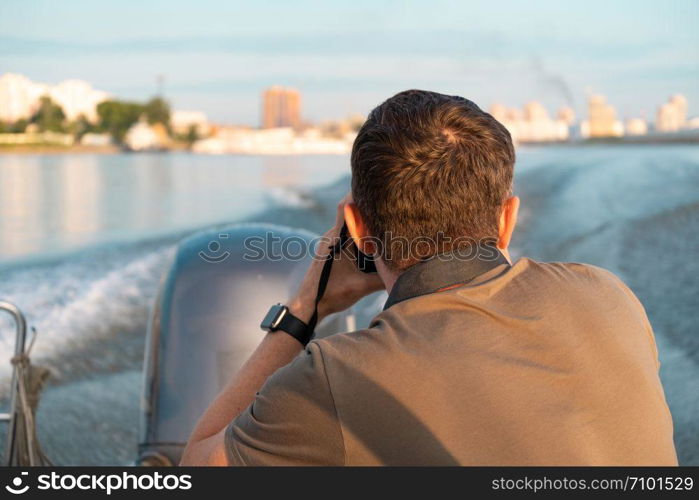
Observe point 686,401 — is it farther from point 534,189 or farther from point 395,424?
point 534,189

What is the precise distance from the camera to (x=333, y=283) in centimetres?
122

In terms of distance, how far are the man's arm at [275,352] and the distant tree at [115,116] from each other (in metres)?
44.9

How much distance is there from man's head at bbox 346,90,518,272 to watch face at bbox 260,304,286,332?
25 cm

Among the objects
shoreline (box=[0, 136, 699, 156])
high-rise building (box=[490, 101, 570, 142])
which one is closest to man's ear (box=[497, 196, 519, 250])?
shoreline (box=[0, 136, 699, 156])

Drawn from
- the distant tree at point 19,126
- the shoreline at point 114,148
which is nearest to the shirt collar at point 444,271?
the shoreline at point 114,148

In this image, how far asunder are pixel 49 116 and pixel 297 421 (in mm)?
38826

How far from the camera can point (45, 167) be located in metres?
29.3

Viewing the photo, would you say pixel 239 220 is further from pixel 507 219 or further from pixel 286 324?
pixel 507 219

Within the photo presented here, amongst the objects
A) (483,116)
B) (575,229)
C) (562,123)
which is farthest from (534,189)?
(562,123)

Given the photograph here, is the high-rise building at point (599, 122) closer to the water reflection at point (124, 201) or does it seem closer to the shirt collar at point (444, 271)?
the water reflection at point (124, 201)

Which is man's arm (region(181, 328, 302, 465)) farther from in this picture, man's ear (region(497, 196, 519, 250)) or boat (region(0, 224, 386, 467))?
boat (region(0, 224, 386, 467))

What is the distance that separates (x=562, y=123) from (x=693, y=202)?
2236cm

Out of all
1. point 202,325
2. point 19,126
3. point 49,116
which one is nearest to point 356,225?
point 202,325

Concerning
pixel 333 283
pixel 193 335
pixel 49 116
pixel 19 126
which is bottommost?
pixel 19 126
